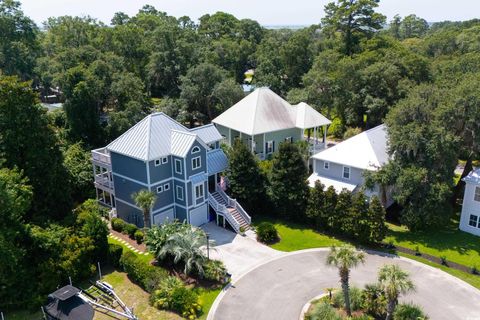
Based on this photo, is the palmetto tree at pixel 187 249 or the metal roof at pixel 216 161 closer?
the palmetto tree at pixel 187 249

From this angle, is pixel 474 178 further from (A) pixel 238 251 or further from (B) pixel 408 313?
(A) pixel 238 251

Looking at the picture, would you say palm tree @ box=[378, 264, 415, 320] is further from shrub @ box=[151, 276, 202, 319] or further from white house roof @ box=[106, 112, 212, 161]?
white house roof @ box=[106, 112, 212, 161]

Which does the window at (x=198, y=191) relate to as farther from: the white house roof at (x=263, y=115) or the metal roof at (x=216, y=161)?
the white house roof at (x=263, y=115)

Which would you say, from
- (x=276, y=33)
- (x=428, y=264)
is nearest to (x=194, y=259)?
(x=428, y=264)

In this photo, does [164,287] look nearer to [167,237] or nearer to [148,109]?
[167,237]

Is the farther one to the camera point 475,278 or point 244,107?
point 244,107

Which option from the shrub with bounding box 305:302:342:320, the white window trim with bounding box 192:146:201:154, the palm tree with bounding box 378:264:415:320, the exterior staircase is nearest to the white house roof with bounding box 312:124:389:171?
the exterior staircase

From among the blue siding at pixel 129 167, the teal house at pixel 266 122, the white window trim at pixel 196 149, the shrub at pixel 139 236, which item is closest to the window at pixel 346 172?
the teal house at pixel 266 122
